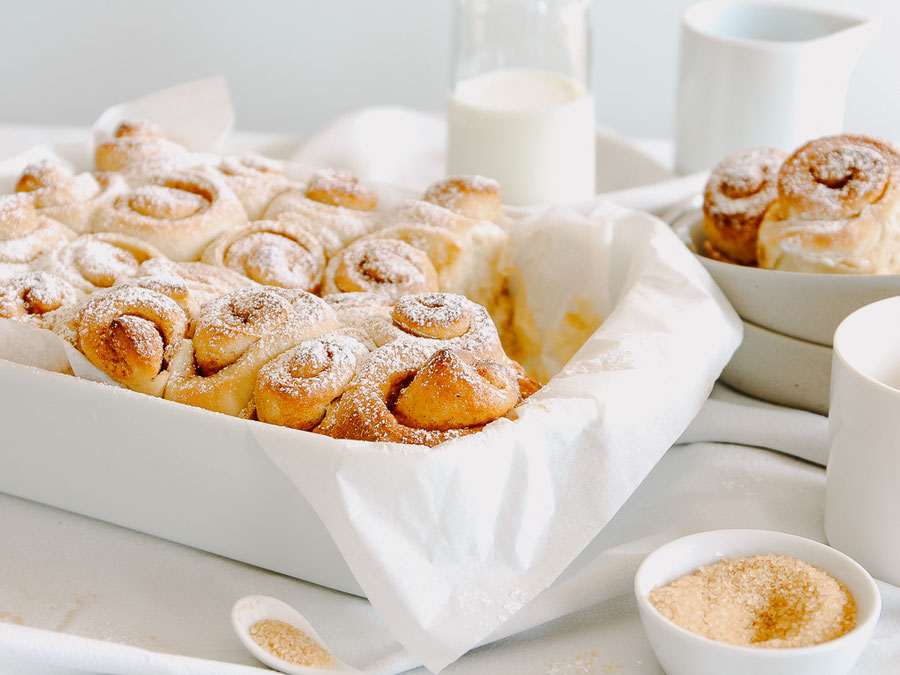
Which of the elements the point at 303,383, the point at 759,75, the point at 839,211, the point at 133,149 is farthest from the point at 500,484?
the point at 759,75

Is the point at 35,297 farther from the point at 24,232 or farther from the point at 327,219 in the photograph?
the point at 327,219

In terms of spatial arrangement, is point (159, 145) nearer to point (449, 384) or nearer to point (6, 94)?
point (449, 384)

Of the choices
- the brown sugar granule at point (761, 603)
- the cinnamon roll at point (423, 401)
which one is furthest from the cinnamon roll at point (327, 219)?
the brown sugar granule at point (761, 603)

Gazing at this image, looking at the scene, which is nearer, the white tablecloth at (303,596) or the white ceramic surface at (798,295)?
the white tablecloth at (303,596)

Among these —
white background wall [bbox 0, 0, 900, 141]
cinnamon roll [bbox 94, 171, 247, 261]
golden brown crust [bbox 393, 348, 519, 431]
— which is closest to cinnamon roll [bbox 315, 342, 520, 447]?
golden brown crust [bbox 393, 348, 519, 431]

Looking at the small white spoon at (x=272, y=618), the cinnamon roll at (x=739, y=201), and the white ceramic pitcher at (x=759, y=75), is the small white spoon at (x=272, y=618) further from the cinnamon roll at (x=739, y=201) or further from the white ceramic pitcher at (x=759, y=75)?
the white ceramic pitcher at (x=759, y=75)

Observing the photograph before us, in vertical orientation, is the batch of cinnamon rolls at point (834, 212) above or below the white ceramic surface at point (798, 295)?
above
